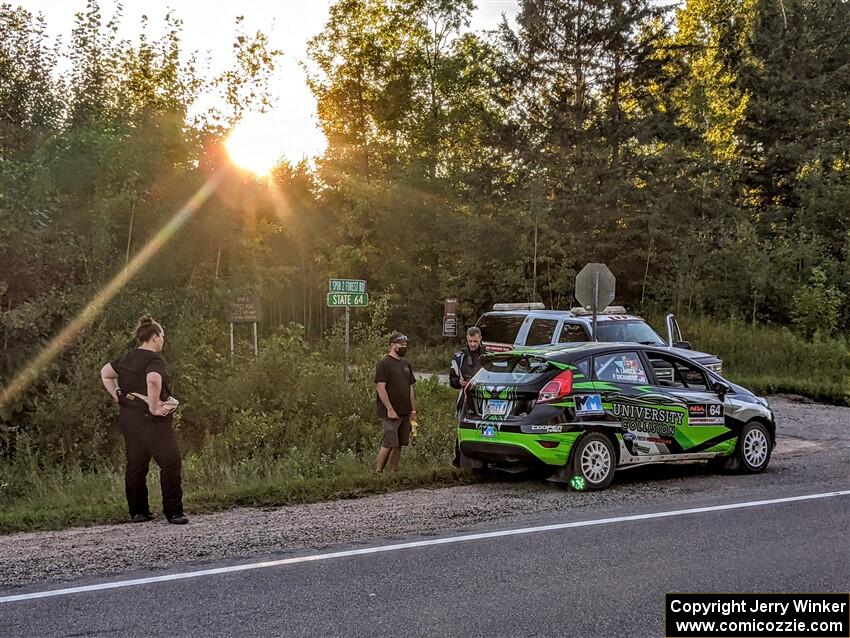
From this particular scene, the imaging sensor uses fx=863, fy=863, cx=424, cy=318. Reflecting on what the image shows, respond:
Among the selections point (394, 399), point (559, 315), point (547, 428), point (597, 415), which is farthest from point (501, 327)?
point (547, 428)

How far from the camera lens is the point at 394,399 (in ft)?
35.7

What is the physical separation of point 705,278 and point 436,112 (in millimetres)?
17396

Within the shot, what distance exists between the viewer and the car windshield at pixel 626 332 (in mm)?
15977

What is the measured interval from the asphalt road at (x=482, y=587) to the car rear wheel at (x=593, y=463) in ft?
6.44

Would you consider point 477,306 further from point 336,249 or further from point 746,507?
point 746,507

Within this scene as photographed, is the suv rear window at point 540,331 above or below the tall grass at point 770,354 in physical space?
above

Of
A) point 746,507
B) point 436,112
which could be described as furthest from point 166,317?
point 436,112

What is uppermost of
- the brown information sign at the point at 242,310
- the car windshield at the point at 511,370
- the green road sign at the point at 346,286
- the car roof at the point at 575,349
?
the green road sign at the point at 346,286

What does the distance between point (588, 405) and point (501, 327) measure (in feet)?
22.5

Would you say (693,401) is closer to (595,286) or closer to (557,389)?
(557,389)

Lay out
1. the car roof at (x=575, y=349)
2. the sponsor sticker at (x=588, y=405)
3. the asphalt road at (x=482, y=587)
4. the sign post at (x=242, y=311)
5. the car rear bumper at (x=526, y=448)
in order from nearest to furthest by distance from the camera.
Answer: the asphalt road at (x=482, y=587), the car rear bumper at (x=526, y=448), the sponsor sticker at (x=588, y=405), the car roof at (x=575, y=349), the sign post at (x=242, y=311)

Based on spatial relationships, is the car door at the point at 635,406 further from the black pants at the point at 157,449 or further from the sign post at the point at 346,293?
the sign post at the point at 346,293

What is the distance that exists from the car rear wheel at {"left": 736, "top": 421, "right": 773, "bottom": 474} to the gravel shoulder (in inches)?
7.4

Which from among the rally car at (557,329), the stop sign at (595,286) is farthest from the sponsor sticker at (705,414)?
the rally car at (557,329)
